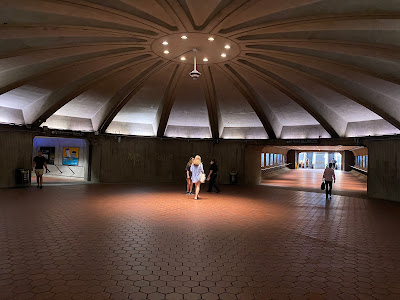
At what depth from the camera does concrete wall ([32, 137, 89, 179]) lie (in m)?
19.1

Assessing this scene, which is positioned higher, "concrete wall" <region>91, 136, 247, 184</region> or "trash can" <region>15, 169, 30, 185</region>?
"concrete wall" <region>91, 136, 247, 184</region>

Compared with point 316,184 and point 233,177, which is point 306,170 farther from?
point 233,177

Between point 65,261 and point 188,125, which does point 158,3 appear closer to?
point 65,261

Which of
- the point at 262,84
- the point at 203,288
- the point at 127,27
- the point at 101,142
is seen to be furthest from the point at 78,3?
the point at 101,142

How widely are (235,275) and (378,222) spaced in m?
6.23

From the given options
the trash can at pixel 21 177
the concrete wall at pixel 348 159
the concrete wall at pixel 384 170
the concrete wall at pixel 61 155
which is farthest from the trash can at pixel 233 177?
the concrete wall at pixel 348 159

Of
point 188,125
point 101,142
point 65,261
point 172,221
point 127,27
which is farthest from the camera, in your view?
point 188,125

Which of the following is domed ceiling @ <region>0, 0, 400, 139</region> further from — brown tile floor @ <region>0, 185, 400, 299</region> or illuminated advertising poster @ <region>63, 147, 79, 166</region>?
brown tile floor @ <region>0, 185, 400, 299</region>

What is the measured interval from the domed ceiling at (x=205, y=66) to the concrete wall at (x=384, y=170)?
84cm

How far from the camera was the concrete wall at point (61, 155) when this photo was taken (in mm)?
19078

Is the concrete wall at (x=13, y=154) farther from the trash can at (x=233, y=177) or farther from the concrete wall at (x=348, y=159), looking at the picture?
the concrete wall at (x=348, y=159)

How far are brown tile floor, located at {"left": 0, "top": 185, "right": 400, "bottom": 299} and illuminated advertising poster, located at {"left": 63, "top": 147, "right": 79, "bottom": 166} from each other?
10667mm

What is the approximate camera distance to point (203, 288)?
392 centimetres

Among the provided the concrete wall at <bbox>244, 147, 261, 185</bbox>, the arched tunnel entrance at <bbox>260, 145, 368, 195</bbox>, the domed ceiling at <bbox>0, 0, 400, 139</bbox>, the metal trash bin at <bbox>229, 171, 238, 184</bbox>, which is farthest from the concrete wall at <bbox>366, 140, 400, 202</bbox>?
the arched tunnel entrance at <bbox>260, 145, 368, 195</bbox>
